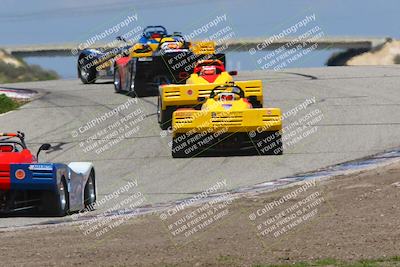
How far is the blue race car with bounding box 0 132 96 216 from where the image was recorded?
12.1 metres

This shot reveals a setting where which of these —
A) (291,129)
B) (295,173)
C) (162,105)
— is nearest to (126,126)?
(162,105)

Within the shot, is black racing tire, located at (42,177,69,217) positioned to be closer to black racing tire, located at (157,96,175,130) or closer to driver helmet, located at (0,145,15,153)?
driver helmet, located at (0,145,15,153)

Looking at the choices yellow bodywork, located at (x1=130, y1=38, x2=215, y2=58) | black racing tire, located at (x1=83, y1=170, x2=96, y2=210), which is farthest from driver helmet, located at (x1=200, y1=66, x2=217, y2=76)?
black racing tire, located at (x1=83, y1=170, x2=96, y2=210)

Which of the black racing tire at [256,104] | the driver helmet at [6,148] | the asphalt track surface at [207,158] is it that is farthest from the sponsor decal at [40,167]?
the black racing tire at [256,104]

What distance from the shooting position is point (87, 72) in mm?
33188

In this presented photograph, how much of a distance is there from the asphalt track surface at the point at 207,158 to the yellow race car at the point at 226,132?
0.30 metres

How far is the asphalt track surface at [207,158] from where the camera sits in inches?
626

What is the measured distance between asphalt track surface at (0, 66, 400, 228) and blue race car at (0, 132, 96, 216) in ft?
0.63

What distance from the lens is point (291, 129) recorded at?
21.0 meters

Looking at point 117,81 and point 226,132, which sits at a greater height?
point 226,132

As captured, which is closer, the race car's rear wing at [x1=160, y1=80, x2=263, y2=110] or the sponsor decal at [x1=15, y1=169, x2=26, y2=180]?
the sponsor decal at [x1=15, y1=169, x2=26, y2=180]

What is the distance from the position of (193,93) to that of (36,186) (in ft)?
29.6

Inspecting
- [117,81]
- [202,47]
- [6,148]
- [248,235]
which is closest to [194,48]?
[202,47]

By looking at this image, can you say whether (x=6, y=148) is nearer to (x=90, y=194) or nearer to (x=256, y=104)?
(x=90, y=194)
